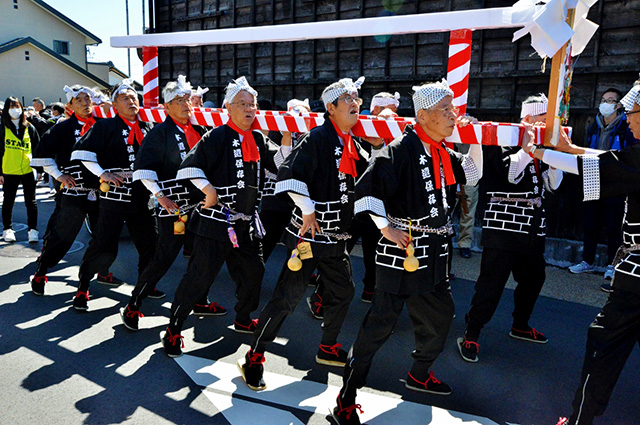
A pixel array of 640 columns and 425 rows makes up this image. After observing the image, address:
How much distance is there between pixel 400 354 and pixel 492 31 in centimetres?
510

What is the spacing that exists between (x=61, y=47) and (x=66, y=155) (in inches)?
1091

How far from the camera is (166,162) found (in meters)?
4.38

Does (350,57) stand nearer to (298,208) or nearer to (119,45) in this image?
(119,45)

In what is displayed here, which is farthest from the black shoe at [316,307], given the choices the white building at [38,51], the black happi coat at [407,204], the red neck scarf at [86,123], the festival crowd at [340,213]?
the white building at [38,51]

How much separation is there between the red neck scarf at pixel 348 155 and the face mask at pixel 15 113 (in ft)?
19.3

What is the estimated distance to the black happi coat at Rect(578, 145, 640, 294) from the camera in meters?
2.74

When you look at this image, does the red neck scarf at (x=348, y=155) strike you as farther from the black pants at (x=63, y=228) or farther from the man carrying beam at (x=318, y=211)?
the black pants at (x=63, y=228)

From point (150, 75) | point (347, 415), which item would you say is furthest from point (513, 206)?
point (150, 75)

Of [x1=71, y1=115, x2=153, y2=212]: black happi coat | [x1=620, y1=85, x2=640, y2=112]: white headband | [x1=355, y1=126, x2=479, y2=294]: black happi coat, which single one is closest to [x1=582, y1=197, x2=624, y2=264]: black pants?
[x1=620, y1=85, x2=640, y2=112]: white headband

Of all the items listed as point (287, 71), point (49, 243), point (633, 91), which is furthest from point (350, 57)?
point (633, 91)

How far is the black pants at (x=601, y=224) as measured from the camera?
20.0 ft

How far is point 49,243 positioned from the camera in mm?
5270

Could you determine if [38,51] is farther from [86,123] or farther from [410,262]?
[410,262]

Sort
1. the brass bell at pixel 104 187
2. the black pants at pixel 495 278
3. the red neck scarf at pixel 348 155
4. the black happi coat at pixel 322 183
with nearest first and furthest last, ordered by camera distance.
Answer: the black happi coat at pixel 322 183, the red neck scarf at pixel 348 155, the black pants at pixel 495 278, the brass bell at pixel 104 187
